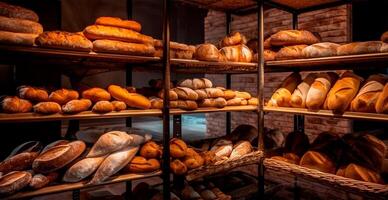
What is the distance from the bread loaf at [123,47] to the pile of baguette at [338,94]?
3.85ft

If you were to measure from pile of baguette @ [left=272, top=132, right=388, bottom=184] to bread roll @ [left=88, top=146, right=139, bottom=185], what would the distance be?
1308 millimetres

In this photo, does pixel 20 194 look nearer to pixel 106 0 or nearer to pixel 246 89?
pixel 246 89

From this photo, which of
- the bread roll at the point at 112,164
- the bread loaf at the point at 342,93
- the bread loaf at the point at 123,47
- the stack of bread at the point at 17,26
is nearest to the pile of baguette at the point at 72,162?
the bread roll at the point at 112,164

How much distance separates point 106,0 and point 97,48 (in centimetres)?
478

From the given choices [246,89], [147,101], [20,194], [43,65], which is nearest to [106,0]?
[246,89]

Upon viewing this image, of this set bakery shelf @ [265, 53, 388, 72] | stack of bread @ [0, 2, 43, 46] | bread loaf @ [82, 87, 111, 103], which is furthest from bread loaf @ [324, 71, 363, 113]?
stack of bread @ [0, 2, 43, 46]

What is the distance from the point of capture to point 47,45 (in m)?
1.53

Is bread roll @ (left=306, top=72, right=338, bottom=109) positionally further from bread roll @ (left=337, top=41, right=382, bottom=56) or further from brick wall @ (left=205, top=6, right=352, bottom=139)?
brick wall @ (left=205, top=6, right=352, bottom=139)

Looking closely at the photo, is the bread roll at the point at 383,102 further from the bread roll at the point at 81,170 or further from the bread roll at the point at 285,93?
the bread roll at the point at 81,170

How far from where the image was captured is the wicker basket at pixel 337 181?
1766 mm

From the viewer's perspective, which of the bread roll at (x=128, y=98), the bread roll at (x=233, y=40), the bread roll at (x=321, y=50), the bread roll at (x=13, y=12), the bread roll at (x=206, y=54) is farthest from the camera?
the bread roll at (x=233, y=40)

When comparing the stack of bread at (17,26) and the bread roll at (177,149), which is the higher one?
the stack of bread at (17,26)

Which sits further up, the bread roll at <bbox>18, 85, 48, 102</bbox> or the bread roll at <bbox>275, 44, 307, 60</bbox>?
the bread roll at <bbox>275, 44, 307, 60</bbox>

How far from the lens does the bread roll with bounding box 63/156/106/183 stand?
65.5 inches
